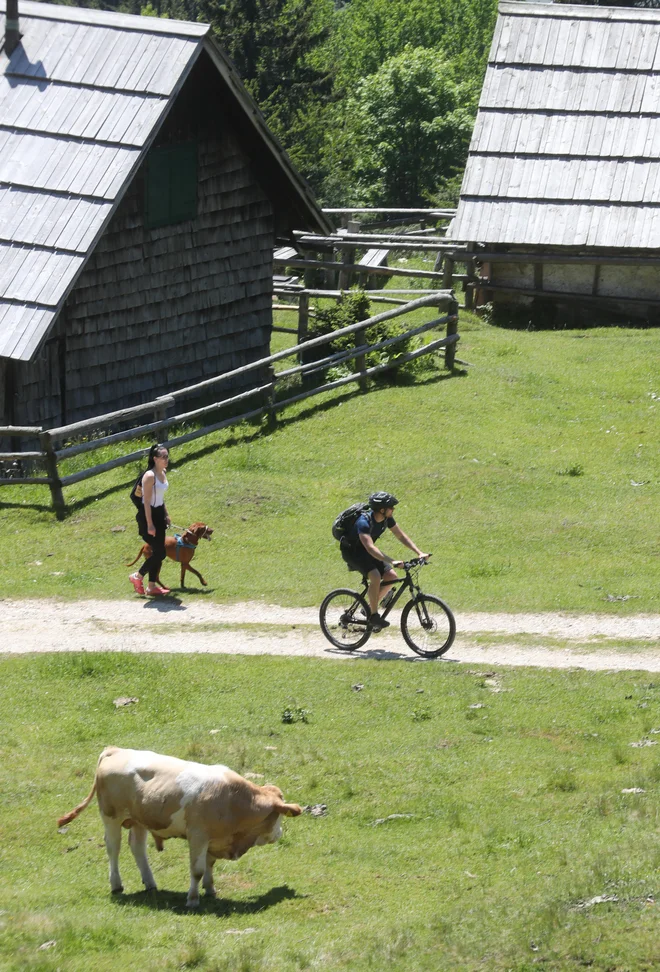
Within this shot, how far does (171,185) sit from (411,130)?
26030mm

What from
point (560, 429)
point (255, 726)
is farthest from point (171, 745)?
point (560, 429)

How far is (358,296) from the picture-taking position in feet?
77.8

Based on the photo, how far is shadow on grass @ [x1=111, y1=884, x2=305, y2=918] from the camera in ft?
28.0

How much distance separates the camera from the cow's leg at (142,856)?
28.9ft

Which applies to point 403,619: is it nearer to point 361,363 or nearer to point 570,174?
point 361,363

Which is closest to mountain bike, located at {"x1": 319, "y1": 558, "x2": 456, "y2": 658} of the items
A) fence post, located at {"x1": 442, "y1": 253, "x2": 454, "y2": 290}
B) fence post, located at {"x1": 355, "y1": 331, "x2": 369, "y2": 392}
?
fence post, located at {"x1": 355, "y1": 331, "x2": 369, "y2": 392}

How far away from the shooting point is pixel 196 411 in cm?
2028

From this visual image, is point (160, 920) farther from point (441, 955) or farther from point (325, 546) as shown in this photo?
point (325, 546)

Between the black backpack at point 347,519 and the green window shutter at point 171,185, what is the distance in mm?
10104

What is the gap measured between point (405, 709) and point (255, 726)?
Answer: 1.39 metres

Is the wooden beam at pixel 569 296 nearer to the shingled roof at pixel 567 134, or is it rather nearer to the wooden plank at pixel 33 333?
the shingled roof at pixel 567 134

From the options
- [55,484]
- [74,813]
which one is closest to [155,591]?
[55,484]

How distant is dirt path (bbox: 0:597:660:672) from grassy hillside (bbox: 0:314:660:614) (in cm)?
41

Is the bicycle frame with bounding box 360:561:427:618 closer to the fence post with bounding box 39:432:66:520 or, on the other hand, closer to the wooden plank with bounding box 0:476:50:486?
the fence post with bounding box 39:432:66:520
